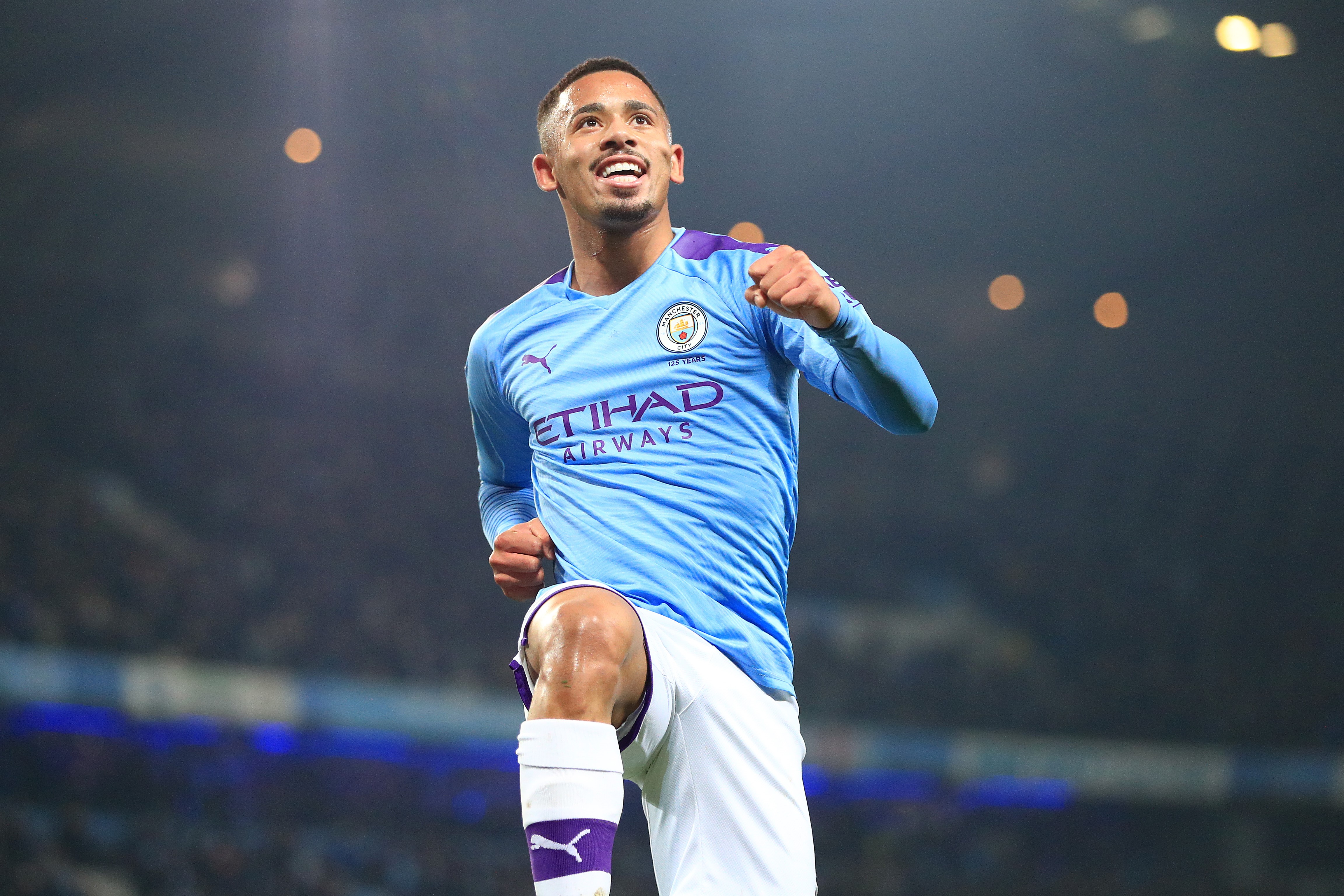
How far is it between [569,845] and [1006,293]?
38.2 ft

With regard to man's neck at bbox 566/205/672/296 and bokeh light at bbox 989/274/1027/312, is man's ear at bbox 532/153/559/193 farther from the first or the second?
bokeh light at bbox 989/274/1027/312

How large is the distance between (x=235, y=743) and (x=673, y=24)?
779cm

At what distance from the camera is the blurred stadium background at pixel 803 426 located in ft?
32.5

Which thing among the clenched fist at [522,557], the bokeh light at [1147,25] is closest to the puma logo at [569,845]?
the clenched fist at [522,557]

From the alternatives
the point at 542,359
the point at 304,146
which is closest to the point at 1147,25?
the point at 304,146

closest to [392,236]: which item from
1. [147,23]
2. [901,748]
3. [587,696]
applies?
[147,23]

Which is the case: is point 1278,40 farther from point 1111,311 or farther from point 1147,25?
point 1111,311

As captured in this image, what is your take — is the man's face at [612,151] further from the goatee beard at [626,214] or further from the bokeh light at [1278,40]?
the bokeh light at [1278,40]

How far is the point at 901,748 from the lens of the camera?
10820mm

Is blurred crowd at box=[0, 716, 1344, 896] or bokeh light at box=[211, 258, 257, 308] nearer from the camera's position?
blurred crowd at box=[0, 716, 1344, 896]

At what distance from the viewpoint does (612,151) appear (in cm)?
239

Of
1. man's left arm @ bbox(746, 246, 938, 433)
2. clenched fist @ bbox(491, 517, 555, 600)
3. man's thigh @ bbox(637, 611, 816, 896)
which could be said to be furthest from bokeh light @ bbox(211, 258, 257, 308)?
man's thigh @ bbox(637, 611, 816, 896)

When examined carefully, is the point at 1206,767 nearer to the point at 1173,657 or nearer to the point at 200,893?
the point at 1173,657

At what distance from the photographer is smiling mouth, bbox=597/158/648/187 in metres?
2.37
